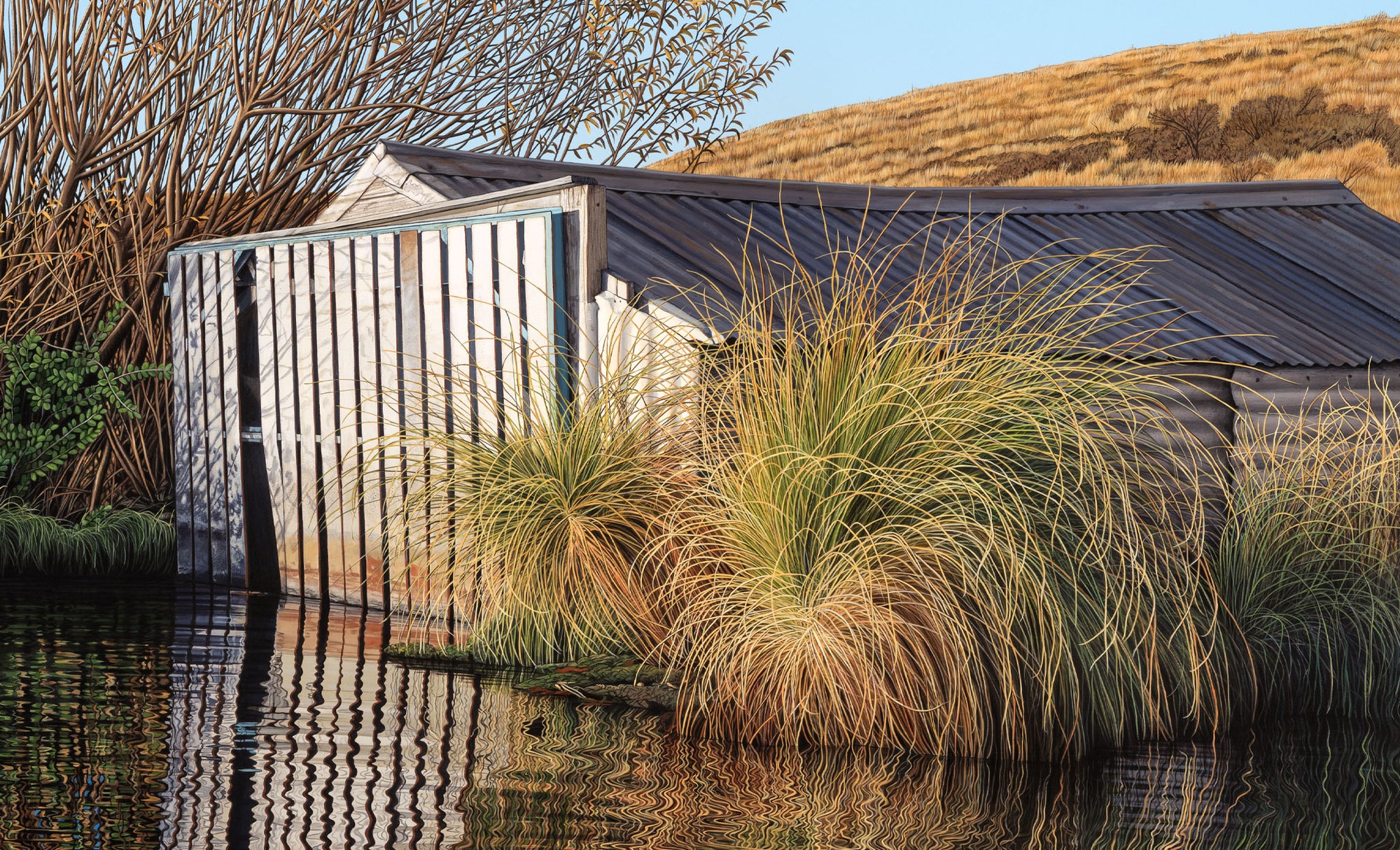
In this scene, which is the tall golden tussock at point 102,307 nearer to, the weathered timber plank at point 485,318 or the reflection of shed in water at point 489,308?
the reflection of shed in water at point 489,308

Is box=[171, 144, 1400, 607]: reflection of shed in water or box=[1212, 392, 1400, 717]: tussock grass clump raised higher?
box=[171, 144, 1400, 607]: reflection of shed in water

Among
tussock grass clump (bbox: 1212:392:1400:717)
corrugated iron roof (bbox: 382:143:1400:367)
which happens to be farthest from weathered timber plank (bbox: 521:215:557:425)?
tussock grass clump (bbox: 1212:392:1400:717)

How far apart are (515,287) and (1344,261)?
252 inches

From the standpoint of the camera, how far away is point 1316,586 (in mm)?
5305

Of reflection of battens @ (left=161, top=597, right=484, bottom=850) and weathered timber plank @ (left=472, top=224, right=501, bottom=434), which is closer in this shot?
reflection of battens @ (left=161, top=597, right=484, bottom=850)

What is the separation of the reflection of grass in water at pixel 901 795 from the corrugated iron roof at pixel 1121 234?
2.20 m

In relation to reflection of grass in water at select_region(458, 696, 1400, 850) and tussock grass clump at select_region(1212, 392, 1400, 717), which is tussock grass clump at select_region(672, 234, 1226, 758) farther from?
tussock grass clump at select_region(1212, 392, 1400, 717)

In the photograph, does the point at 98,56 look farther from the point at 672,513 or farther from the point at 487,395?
the point at 672,513

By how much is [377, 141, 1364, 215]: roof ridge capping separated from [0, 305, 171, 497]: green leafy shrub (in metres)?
2.86

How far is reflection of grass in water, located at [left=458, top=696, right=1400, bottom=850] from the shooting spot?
348 centimetres

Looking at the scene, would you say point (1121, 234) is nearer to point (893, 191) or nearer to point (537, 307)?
point (893, 191)

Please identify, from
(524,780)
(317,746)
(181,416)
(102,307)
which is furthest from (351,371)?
(524,780)

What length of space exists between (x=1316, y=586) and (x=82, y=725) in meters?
4.37

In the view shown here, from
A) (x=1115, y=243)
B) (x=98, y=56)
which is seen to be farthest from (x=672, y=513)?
(x=98, y=56)
